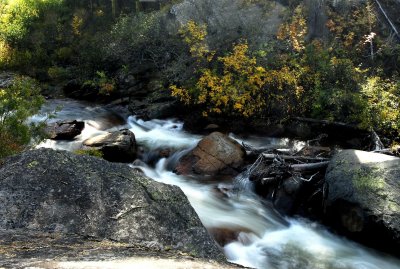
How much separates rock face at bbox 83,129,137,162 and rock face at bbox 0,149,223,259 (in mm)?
6200

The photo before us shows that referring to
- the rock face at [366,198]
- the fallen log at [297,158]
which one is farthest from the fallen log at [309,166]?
the rock face at [366,198]

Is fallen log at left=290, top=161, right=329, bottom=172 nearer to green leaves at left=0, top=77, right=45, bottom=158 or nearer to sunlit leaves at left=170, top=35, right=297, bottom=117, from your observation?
sunlit leaves at left=170, top=35, right=297, bottom=117

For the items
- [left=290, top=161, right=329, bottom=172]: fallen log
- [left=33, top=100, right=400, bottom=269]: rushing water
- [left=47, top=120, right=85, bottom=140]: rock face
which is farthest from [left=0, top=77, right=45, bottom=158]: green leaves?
[left=290, top=161, right=329, bottom=172]: fallen log

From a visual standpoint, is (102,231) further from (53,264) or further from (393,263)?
(393,263)

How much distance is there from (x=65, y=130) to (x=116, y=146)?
9.17 feet

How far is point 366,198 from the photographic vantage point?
768 centimetres

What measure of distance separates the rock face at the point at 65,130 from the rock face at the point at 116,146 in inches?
55.9

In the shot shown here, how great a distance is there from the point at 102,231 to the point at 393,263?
599 cm

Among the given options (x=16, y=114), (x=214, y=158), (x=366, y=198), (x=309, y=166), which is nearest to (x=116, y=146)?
(x=214, y=158)

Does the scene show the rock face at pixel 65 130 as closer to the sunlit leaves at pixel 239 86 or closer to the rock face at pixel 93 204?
the sunlit leaves at pixel 239 86

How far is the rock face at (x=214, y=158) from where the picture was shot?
10.9 metres

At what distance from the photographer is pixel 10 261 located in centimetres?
270

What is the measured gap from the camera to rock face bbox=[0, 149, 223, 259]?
4.39m

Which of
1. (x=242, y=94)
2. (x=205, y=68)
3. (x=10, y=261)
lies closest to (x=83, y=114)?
(x=205, y=68)
